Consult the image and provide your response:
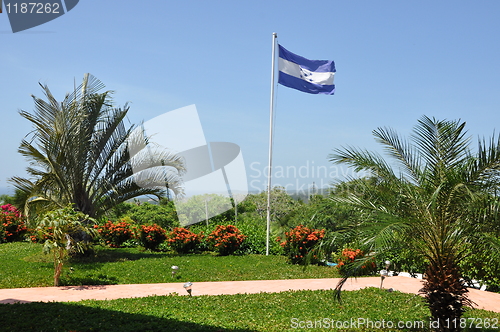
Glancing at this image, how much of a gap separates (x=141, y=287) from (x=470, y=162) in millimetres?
6848

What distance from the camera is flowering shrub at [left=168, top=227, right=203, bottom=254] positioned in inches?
541

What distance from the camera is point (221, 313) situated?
21.6 ft

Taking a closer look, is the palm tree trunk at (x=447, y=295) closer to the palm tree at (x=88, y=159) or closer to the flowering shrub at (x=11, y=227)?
the palm tree at (x=88, y=159)

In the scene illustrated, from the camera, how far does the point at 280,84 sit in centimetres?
1488

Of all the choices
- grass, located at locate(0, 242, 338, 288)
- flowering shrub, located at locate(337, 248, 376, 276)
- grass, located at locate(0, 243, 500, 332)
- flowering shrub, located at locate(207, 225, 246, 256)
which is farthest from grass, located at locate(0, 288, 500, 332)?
flowering shrub, located at locate(207, 225, 246, 256)

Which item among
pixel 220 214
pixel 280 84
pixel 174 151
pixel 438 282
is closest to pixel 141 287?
pixel 174 151

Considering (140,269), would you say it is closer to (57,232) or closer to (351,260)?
(57,232)

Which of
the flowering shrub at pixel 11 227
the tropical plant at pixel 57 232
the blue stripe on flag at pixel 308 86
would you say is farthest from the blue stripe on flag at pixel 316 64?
the flowering shrub at pixel 11 227

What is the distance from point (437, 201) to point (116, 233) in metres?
12.3

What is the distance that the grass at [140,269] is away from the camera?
914 cm

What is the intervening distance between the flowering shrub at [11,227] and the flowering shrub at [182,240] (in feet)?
22.8

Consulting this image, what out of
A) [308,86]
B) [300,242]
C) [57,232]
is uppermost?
[308,86]

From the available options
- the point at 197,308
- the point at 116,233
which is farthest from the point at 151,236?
the point at 197,308

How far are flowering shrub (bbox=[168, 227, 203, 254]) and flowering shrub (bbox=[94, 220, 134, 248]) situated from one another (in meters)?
2.10
